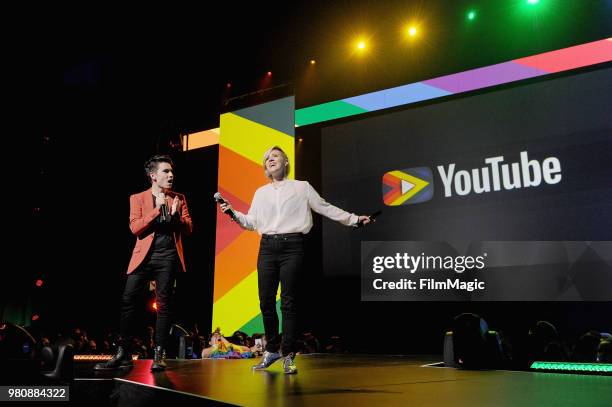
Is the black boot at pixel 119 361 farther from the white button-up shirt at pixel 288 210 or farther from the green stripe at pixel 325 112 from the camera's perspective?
the green stripe at pixel 325 112

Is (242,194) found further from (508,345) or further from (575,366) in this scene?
(575,366)

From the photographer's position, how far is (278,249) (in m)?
3.13

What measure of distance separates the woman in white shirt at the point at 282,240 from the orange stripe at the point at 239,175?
4.07m

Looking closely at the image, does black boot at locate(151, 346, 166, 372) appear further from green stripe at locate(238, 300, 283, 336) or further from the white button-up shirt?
green stripe at locate(238, 300, 283, 336)

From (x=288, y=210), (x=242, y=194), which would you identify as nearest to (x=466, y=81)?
(x=242, y=194)

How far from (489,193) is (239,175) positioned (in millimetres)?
3655

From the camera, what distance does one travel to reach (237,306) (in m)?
7.23

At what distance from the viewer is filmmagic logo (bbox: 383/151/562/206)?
17.8 ft

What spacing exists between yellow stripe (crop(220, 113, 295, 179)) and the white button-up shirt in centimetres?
389

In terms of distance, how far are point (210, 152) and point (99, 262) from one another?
3029 mm

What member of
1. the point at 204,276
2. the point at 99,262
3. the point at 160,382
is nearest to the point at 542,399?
the point at 160,382

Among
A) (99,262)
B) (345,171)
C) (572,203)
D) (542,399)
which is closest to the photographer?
(542,399)

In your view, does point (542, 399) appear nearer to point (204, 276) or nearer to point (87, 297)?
point (204, 276)

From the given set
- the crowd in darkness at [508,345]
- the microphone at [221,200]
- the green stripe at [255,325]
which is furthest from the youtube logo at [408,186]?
the microphone at [221,200]
